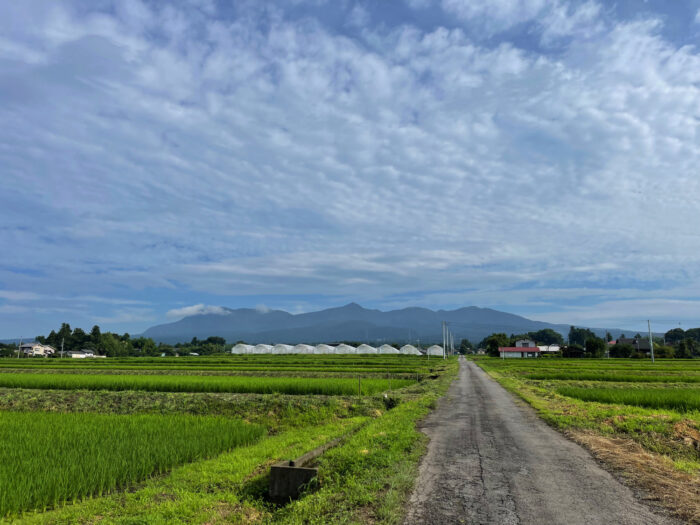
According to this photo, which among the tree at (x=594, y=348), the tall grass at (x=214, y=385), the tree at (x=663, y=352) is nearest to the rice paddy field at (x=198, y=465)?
the tall grass at (x=214, y=385)

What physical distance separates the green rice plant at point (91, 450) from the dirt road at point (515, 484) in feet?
20.5

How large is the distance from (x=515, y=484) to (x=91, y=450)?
10020mm

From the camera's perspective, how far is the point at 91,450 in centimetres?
1053

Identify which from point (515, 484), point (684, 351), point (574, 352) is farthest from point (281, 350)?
point (515, 484)

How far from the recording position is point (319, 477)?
8.37 metres

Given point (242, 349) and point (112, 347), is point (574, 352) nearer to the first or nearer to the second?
point (242, 349)

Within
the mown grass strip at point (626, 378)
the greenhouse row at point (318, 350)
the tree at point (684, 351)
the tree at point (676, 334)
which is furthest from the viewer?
the tree at point (676, 334)

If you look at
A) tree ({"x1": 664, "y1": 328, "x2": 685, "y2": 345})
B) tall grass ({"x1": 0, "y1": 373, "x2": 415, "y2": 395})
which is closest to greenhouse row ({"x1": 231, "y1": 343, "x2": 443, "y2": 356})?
tall grass ({"x1": 0, "y1": 373, "x2": 415, "y2": 395})

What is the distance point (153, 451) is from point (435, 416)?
10523 mm

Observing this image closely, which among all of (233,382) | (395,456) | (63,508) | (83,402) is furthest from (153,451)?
(233,382)

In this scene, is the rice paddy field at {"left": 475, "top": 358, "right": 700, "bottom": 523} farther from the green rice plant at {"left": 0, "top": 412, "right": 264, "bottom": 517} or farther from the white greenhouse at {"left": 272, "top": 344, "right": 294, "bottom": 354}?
the white greenhouse at {"left": 272, "top": 344, "right": 294, "bottom": 354}

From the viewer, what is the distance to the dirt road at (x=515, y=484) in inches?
255

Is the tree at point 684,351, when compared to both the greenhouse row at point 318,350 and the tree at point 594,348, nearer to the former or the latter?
the tree at point 594,348

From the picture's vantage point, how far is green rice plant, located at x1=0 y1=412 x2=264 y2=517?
8.06m
